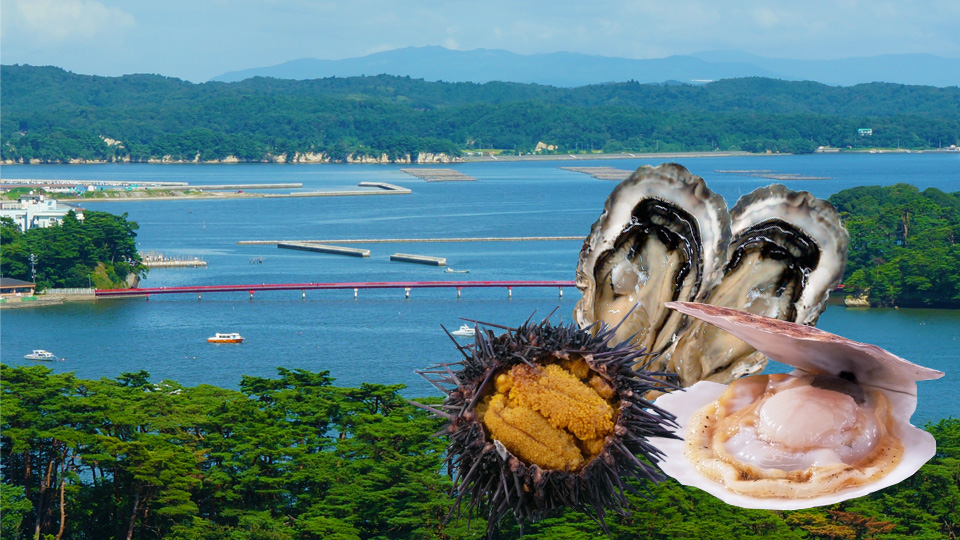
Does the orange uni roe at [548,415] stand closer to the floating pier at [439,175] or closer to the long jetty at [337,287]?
the long jetty at [337,287]

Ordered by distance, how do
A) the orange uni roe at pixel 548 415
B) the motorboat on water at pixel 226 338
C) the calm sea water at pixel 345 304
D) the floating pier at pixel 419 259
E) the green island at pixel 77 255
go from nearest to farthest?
the orange uni roe at pixel 548 415 < the calm sea water at pixel 345 304 < the motorboat on water at pixel 226 338 < the green island at pixel 77 255 < the floating pier at pixel 419 259

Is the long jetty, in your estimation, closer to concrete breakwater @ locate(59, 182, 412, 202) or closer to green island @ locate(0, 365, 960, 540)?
green island @ locate(0, 365, 960, 540)

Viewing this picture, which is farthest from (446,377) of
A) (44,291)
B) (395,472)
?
(44,291)

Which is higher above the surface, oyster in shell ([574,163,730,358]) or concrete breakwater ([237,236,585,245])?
oyster in shell ([574,163,730,358])

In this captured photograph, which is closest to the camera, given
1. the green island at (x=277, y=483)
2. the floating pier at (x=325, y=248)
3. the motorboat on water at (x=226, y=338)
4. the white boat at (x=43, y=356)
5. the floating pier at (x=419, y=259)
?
the green island at (x=277, y=483)

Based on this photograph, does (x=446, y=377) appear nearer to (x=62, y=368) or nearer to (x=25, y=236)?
(x=62, y=368)

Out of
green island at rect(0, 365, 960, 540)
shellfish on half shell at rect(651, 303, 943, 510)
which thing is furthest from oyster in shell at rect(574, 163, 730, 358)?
green island at rect(0, 365, 960, 540)

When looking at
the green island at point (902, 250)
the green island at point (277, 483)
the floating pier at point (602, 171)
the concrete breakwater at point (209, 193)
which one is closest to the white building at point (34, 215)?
the concrete breakwater at point (209, 193)
